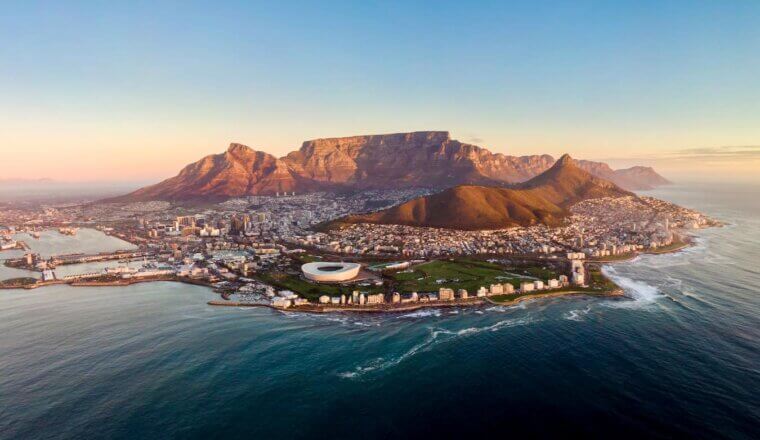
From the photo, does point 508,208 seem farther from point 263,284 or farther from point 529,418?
point 529,418

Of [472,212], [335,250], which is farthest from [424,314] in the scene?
[472,212]

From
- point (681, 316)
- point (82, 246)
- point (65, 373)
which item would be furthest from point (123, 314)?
point (681, 316)

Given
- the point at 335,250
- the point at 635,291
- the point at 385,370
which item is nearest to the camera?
the point at 385,370

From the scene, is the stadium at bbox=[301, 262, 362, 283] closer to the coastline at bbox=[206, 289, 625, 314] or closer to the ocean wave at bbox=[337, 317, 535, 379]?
the coastline at bbox=[206, 289, 625, 314]

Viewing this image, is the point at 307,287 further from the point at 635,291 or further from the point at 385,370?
the point at 635,291

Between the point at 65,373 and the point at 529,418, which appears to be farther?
the point at 65,373

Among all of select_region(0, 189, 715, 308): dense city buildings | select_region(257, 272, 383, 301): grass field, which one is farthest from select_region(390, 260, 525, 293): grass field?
select_region(257, 272, 383, 301): grass field

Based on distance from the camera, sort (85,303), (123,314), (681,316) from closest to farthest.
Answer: (681,316)
(123,314)
(85,303)
